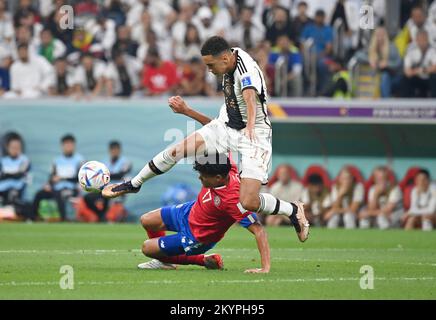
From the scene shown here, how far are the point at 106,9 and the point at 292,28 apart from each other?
213 inches

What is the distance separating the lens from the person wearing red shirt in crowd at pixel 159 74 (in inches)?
998

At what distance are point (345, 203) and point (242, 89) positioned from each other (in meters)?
11.5

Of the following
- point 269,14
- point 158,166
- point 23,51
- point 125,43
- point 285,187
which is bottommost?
point 285,187

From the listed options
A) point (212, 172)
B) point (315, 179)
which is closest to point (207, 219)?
point (212, 172)

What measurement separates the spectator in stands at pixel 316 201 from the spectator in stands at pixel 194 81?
133 inches

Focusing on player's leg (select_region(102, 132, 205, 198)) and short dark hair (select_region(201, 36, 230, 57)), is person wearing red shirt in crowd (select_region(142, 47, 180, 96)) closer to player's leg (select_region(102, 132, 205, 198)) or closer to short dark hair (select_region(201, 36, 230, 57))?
player's leg (select_region(102, 132, 205, 198))

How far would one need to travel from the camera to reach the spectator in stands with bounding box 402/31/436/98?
2356 centimetres

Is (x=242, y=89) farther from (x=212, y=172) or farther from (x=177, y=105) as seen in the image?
(x=212, y=172)

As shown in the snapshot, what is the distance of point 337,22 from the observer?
24.7 metres

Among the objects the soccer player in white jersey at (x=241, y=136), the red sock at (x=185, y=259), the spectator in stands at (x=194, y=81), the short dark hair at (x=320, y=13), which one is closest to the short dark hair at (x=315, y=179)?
the spectator in stands at (x=194, y=81)

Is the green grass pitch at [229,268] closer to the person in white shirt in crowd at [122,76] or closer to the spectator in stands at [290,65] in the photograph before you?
the spectator in stands at [290,65]

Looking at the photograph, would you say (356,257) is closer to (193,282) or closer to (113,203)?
(193,282)

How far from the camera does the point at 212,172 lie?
478 inches
